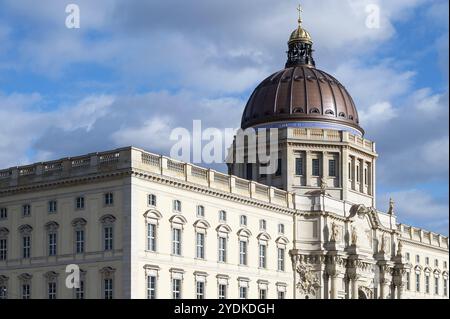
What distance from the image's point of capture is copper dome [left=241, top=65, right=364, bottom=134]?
4747 inches

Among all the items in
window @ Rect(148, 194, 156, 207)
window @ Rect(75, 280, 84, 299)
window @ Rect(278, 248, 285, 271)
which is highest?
window @ Rect(148, 194, 156, 207)

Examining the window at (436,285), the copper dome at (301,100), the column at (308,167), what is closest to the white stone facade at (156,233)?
the column at (308,167)

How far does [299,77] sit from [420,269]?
97.6 feet

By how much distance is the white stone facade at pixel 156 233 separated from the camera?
85688mm

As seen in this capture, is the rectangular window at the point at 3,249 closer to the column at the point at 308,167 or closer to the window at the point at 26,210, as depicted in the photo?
the window at the point at 26,210

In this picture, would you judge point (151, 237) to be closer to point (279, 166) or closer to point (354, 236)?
point (354, 236)

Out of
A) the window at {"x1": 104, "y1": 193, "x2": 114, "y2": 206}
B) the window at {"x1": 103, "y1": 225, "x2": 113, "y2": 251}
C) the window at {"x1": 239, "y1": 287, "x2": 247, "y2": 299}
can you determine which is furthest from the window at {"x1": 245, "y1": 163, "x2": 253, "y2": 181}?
the window at {"x1": 103, "y1": 225, "x2": 113, "y2": 251}

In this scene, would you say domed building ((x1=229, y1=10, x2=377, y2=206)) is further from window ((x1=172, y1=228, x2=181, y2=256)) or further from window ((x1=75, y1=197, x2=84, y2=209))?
window ((x1=75, y1=197, x2=84, y2=209))

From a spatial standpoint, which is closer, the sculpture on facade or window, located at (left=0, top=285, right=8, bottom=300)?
window, located at (left=0, top=285, right=8, bottom=300)

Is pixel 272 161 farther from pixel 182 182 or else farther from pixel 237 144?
pixel 182 182

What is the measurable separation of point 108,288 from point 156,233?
5.81 metres

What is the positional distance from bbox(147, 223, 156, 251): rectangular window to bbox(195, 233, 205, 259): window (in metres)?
5.79

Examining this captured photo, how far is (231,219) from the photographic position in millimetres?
96750

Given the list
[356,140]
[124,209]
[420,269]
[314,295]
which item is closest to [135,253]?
[124,209]
